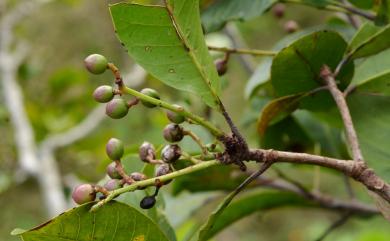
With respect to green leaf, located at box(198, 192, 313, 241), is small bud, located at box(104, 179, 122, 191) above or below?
above

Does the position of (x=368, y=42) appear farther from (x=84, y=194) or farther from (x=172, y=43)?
(x=84, y=194)

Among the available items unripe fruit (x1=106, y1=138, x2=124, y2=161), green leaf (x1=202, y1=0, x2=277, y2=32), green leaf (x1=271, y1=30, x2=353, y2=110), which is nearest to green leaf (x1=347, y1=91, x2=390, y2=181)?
green leaf (x1=271, y1=30, x2=353, y2=110)

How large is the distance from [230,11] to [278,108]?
17cm

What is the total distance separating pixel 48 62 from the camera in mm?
4473

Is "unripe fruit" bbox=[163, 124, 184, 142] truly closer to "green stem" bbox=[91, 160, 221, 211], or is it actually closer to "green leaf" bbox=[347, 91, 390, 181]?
"green stem" bbox=[91, 160, 221, 211]

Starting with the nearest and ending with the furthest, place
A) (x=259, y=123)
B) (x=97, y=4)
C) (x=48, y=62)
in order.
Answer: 1. (x=259, y=123)
2. (x=48, y=62)
3. (x=97, y=4)

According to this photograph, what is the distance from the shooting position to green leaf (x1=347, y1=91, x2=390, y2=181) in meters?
0.69

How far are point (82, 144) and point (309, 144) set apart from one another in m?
1.72

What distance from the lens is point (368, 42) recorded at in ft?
2.25

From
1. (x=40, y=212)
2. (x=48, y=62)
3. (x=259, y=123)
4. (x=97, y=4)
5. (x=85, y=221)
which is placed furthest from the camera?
(x=97, y=4)

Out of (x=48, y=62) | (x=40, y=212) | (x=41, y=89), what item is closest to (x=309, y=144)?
(x=41, y=89)

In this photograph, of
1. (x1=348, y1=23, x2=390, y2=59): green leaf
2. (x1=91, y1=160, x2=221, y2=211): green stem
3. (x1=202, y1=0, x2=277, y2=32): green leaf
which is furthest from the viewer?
(x1=202, y1=0, x2=277, y2=32): green leaf

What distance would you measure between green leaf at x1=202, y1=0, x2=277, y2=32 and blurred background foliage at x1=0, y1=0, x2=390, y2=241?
1.1 inches

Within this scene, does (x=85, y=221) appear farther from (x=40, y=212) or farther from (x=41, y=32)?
(x=41, y=32)
